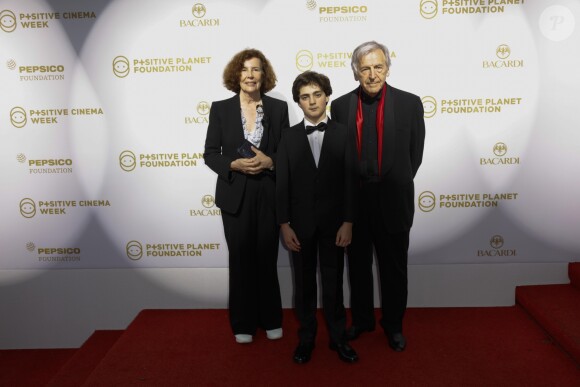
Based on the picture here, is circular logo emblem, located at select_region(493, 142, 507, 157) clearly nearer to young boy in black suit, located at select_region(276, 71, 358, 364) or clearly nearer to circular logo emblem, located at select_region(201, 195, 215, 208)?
young boy in black suit, located at select_region(276, 71, 358, 364)

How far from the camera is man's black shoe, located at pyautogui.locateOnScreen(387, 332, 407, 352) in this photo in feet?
9.88

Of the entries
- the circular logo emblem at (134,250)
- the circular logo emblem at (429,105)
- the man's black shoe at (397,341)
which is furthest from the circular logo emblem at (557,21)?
the circular logo emblem at (134,250)

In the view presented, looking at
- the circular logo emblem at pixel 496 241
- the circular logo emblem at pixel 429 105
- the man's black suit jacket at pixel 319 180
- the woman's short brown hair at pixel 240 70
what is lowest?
the circular logo emblem at pixel 496 241

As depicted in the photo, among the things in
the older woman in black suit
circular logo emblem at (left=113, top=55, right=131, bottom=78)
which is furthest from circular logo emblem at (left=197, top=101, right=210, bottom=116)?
circular logo emblem at (left=113, top=55, right=131, bottom=78)

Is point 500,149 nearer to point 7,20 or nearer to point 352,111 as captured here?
point 352,111

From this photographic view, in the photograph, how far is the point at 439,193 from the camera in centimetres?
360

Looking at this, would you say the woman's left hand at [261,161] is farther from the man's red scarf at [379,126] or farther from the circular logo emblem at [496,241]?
the circular logo emblem at [496,241]

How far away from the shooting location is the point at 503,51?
342cm

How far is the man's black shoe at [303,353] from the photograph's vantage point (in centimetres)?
289

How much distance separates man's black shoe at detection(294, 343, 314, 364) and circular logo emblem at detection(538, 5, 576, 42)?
8.92 feet

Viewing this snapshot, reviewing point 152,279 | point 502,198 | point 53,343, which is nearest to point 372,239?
point 502,198

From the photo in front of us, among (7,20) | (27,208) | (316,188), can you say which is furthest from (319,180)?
(7,20)

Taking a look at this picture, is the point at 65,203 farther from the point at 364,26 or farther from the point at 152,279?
the point at 364,26

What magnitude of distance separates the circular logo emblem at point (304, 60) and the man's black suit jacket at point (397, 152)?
70 cm
